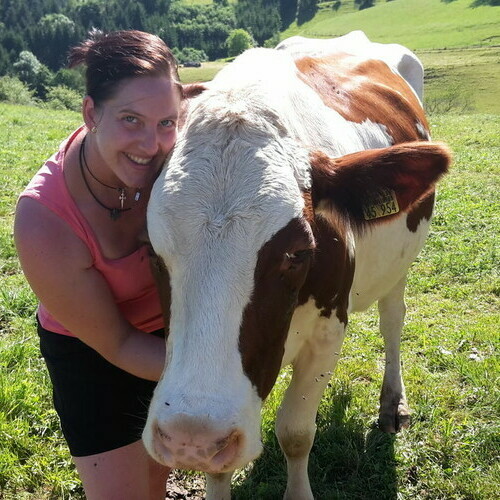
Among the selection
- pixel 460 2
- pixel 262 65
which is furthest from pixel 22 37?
pixel 262 65

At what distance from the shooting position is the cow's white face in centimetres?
178

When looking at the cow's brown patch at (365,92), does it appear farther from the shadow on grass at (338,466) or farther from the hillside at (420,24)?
the hillside at (420,24)

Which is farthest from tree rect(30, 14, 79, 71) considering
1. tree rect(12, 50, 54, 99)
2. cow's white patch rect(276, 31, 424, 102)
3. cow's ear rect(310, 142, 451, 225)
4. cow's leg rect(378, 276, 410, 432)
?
cow's ear rect(310, 142, 451, 225)

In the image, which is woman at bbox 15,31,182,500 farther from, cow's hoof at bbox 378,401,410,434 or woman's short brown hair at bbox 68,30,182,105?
cow's hoof at bbox 378,401,410,434

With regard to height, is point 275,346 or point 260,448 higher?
point 275,346

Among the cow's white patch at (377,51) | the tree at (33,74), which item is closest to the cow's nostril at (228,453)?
the cow's white patch at (377,51)

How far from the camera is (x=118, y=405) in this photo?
287cm

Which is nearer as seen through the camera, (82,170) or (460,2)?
(82,170)

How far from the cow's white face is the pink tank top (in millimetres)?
402

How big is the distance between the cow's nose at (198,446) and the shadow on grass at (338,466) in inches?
66.2

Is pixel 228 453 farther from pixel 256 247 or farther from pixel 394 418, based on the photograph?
pixel 394 418

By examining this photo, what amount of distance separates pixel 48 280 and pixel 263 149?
1.01 metres

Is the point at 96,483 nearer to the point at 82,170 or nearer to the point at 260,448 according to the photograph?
the point at 260,448

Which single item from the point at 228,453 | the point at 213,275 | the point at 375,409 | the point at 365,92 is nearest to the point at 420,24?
the point at 365,92
